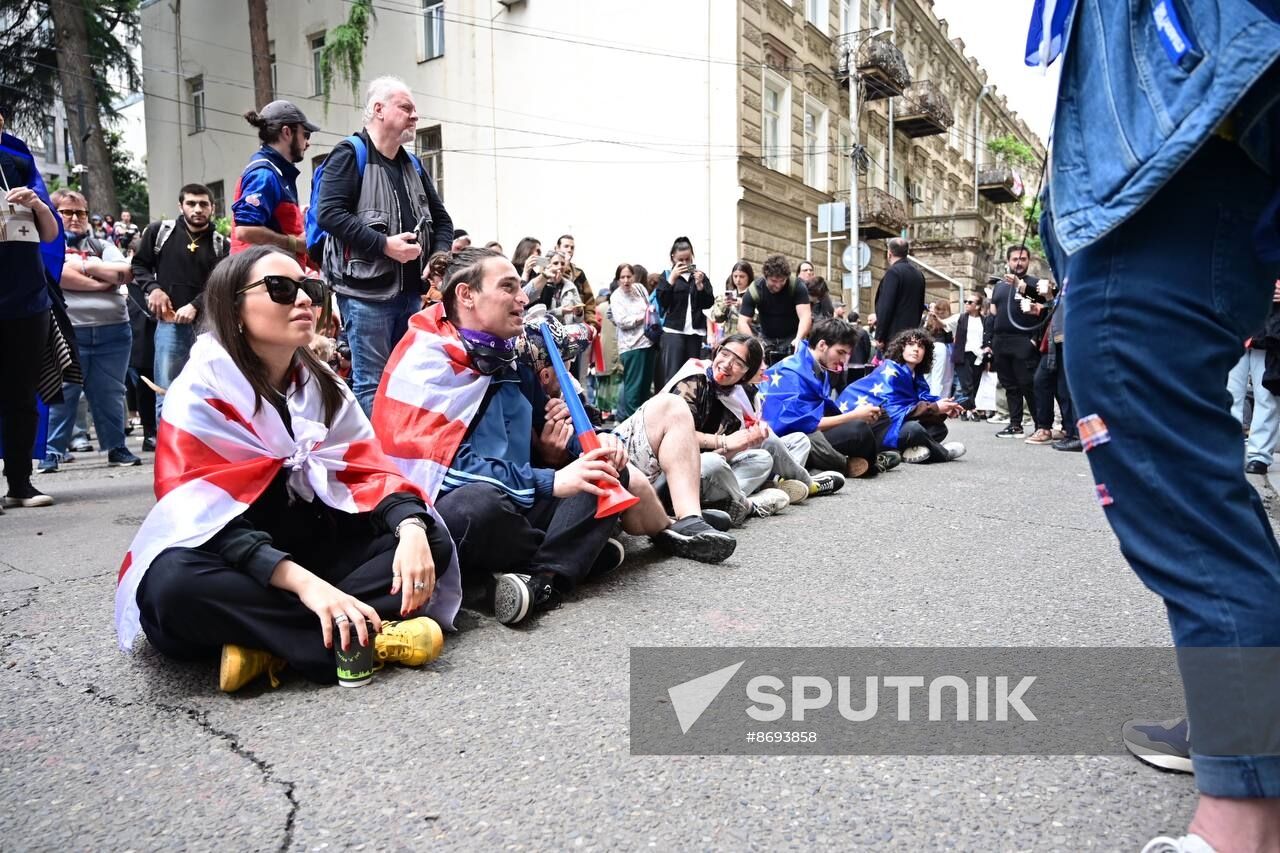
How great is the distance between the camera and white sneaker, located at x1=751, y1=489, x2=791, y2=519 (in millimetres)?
4671

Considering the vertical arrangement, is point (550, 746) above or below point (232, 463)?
below

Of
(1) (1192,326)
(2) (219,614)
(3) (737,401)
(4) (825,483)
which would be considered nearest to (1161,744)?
(1) (1192,326)

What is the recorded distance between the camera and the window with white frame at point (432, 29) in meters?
19.4

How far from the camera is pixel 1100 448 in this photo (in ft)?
4.61

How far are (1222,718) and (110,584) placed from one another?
341 cm

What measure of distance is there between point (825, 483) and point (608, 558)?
259 centimetres

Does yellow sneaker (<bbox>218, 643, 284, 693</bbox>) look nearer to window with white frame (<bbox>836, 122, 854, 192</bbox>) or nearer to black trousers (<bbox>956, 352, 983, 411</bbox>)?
black trousers (<bbox>956, 352, 983, 411</bbox>)

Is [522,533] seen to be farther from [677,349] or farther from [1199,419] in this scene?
[677,349]

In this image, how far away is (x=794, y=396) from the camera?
6.03 meters

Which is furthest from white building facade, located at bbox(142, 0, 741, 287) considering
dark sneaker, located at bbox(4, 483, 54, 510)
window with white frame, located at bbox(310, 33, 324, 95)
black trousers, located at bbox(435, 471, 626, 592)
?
black trousers, located at bbox(435, 471, 626, 592)

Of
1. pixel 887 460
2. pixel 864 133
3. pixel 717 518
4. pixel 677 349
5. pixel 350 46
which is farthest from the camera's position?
pixel 864 133

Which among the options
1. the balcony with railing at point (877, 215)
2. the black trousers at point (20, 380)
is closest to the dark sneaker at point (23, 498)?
the black trousers at point (20, 380)

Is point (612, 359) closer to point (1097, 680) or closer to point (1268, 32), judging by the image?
point (1097, 680)

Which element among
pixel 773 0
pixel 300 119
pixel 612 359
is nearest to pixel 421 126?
pixel 773 0
